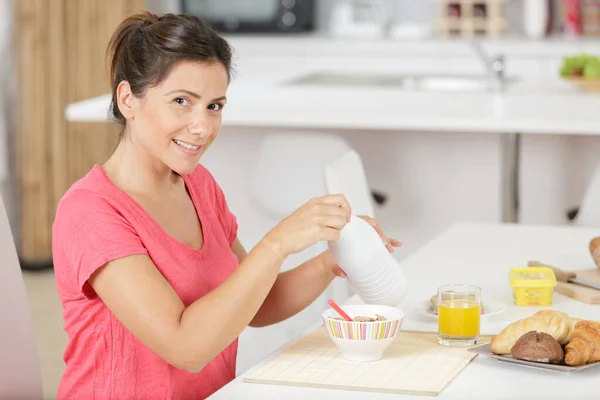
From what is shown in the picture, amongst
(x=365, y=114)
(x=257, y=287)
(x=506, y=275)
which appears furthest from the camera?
(x=365, y=114)

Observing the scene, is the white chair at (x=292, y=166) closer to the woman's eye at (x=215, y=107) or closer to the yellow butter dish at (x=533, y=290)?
the yellow butter dish at (x=533, y=290)

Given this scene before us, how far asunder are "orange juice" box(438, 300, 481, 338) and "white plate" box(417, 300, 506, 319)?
13 centimetres

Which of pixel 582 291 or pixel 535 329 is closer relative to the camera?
pixel 535 329

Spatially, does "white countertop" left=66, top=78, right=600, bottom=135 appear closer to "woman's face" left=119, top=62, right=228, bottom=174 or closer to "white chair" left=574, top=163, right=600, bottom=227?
"white chair" left=574, top=163, right=600, bottom=227

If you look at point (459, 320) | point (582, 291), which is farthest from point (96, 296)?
point (582, 291)

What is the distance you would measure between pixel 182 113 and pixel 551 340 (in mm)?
594

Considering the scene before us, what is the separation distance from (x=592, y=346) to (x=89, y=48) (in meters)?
3.61

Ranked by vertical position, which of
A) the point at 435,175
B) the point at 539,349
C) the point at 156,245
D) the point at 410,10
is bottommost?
the point at 435,175

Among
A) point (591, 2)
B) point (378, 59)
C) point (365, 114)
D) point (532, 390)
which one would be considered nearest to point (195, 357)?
point (532, 390)

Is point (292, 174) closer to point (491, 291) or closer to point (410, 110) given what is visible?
point (410, 110)

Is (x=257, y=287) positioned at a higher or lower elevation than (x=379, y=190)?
higher

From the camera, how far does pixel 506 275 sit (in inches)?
75.8

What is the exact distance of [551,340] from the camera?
54.4 inches

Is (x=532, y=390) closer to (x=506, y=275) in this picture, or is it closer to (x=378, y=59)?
(x=506, y=275)
